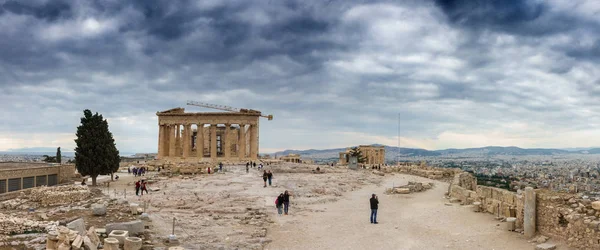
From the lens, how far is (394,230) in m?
18.2

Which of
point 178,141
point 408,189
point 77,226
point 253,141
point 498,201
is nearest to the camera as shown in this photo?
point 77,226

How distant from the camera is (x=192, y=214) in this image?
2097 centimetres

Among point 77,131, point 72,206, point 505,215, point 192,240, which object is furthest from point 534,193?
point 77,131

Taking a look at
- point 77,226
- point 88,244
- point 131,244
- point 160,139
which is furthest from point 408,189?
point 160,139

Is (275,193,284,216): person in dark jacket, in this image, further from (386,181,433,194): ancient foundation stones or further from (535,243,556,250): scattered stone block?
(386,181,433,194): ancient foundation stones

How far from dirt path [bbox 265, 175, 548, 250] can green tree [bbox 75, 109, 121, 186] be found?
20406 mm

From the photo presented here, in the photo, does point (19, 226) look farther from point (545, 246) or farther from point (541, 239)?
point (541, 239)

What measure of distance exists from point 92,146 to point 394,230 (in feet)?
89.9

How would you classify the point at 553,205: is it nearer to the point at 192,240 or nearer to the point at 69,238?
the point at 192,240

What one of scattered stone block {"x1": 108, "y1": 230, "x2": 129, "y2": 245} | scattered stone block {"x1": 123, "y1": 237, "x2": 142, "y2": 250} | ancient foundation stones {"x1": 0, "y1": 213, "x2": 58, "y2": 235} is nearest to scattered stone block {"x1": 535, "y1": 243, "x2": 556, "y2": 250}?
scattered stone block {"x1": 123, "y1": 237, "x2": 142, "y2": 250}

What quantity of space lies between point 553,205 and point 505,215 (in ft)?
14.8

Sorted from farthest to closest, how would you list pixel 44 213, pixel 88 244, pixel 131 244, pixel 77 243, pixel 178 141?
pixel 178 141 → pixel 44 213 → pixel 131 244 → pixel 88 244 → pixel 77 243

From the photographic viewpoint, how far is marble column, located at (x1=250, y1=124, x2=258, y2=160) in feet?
217

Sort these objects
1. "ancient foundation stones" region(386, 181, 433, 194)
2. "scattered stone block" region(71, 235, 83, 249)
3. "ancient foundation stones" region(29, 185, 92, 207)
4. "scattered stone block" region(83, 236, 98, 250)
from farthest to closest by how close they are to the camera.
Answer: "ancient foundation stones" region(386, 181, 433, 194) → "ancient foundation stones" region(29, 185, 92, 207) → "scattered stone block" region(83, 236, 98, 250) → "scattered stone block" region(71, 235, 83, 249)
